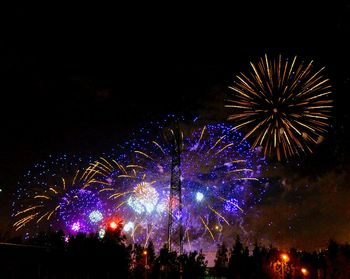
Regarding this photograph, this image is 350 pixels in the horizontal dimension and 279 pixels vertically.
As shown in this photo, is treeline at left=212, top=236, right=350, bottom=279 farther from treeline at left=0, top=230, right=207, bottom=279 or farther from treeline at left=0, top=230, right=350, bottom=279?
treeline at left=0, top=230, right=207, bottom=279

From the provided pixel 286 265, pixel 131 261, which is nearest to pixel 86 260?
pixel 131 261

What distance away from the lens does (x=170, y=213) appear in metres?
42.8

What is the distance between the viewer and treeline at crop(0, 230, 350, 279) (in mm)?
20703

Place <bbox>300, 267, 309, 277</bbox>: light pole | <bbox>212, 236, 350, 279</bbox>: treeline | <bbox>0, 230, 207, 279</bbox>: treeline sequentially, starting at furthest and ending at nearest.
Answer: <bbox>300, 267, 309, 277</bbox>: light pole
<bbox>212, 236, 350, 279</bbox>: treeline
<bbox>0, 230, 207, 279</bbox>: treeline

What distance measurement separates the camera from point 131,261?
1687 inches

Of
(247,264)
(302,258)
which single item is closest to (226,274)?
(247,264)

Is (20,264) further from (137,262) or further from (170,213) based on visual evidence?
(137,262)

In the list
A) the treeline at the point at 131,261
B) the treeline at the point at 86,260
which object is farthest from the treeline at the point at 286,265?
the treeline at the point at 86,260

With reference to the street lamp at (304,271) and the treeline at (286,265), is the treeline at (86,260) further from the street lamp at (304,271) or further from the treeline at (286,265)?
the street lamp at (304,271)

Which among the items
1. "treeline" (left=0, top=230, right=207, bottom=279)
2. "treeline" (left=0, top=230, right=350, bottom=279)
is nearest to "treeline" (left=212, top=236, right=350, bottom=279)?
"treeline" (left=0, top=230, right=350, bottom=279)

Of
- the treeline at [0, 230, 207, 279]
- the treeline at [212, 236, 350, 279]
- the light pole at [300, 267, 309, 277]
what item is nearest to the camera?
the treeline at [0, 230, 207, 279]

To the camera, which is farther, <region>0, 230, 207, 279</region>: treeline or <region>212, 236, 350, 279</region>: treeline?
<region>212, 236, 350, 279</region>: treeline

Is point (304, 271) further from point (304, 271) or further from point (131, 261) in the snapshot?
point (131, 261)

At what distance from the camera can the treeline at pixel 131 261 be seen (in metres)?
20.7
